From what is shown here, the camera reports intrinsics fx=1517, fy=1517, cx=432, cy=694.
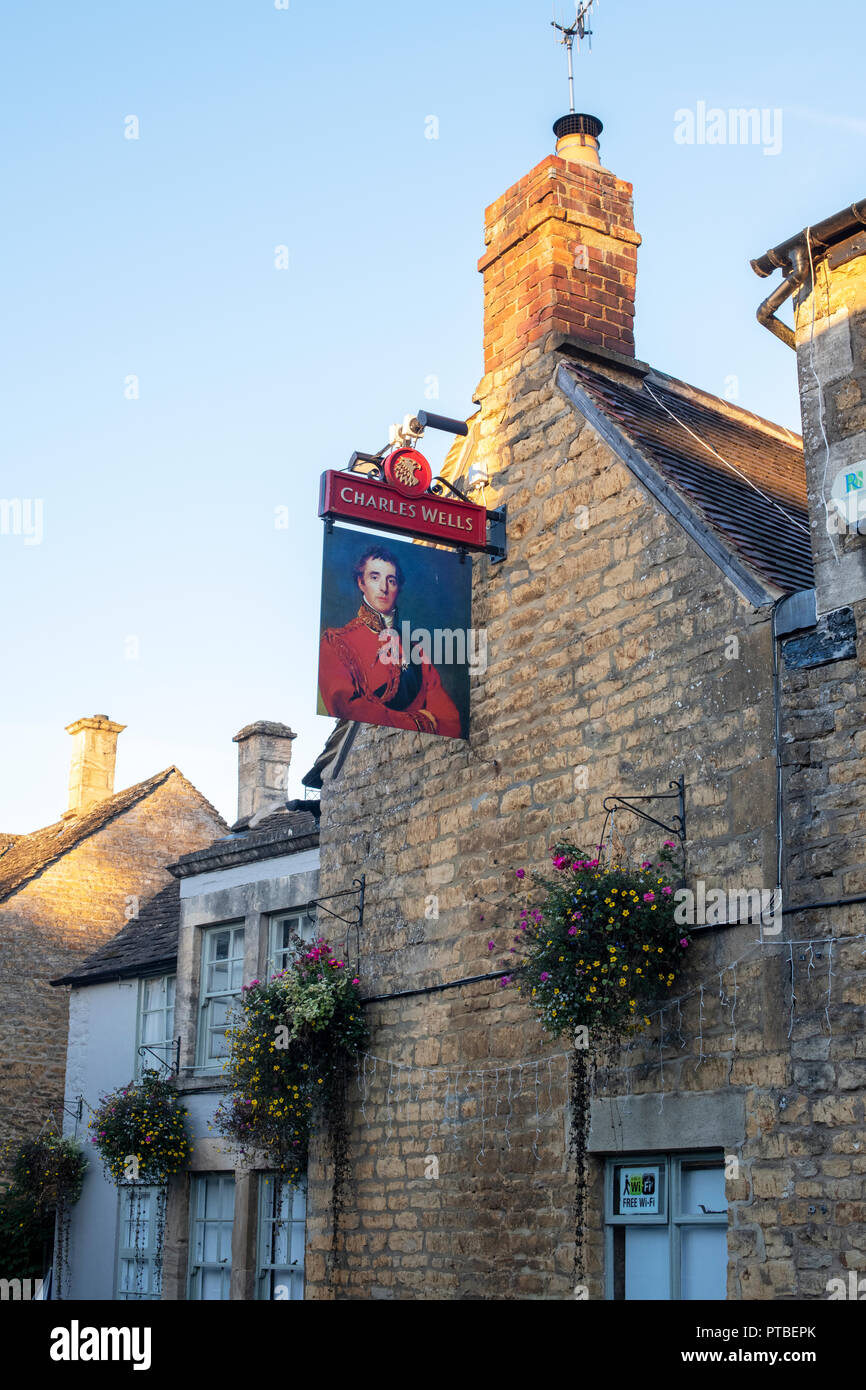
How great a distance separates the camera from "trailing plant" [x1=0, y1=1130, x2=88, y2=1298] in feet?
57.8

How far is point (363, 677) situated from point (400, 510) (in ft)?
3.80

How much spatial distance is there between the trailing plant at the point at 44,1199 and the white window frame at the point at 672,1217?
10.8m

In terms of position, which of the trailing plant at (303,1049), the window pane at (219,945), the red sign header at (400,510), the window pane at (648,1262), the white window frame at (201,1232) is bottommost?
the white window frame at (201,1232)

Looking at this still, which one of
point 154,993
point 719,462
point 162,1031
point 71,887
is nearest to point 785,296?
point 719,462

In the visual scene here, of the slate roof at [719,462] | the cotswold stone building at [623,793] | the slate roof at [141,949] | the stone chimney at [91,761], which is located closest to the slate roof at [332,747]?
the cotswold stone building at [623,793]

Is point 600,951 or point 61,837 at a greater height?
point 61,837

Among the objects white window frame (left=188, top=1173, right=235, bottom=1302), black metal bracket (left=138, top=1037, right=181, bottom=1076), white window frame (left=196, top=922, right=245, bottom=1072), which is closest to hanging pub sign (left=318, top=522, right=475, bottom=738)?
white window frame (left=196, top=922, right=245, bottom=1072)

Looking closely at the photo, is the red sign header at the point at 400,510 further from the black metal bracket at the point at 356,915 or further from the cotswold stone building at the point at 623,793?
the black metal bracket at the point at 356,915

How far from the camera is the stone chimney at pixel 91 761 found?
81.5 feet

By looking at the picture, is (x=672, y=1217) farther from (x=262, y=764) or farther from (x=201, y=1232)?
(x=262, y=764)

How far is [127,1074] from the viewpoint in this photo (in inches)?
683

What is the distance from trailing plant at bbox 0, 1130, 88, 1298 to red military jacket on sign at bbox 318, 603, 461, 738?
1014 cm

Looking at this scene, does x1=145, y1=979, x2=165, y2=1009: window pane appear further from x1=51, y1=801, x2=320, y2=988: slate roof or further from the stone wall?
the stone wall

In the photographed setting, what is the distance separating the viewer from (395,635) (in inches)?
393
